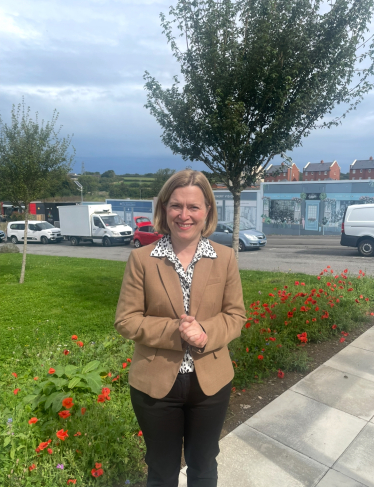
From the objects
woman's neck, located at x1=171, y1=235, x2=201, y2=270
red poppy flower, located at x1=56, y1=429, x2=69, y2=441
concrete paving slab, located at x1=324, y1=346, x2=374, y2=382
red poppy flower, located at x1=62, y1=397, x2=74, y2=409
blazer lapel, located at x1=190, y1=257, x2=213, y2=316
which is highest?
woman's neck, located at x1=171, y1=235, x2=201, y2=270

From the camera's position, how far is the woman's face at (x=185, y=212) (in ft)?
5.92

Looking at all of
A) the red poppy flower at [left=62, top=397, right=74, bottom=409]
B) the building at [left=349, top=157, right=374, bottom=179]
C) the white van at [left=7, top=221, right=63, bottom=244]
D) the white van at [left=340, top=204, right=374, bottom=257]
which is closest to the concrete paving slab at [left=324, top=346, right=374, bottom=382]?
the red poppy flower at [left=62, top=397, right=74, bottom=409]

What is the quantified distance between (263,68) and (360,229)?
41.0 ft

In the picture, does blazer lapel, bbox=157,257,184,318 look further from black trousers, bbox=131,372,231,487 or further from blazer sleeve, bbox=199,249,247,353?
black trousers, bbox=131,372,231,487

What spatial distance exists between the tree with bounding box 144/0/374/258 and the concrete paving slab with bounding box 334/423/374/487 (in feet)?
13.8

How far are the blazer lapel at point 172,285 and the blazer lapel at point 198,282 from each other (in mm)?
58

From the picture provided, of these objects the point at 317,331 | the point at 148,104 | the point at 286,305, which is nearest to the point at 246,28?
the point at 148,104

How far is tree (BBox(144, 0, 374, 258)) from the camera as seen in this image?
5398mm

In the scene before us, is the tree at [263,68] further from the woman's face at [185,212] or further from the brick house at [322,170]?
the brick house at [322,170]

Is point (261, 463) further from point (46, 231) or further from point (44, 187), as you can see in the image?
point (46, 231)

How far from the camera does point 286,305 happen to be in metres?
5.49

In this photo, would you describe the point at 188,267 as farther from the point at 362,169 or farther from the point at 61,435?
the point at 362,169

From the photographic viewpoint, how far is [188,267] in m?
1.86

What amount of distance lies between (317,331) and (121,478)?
3.42 metres
